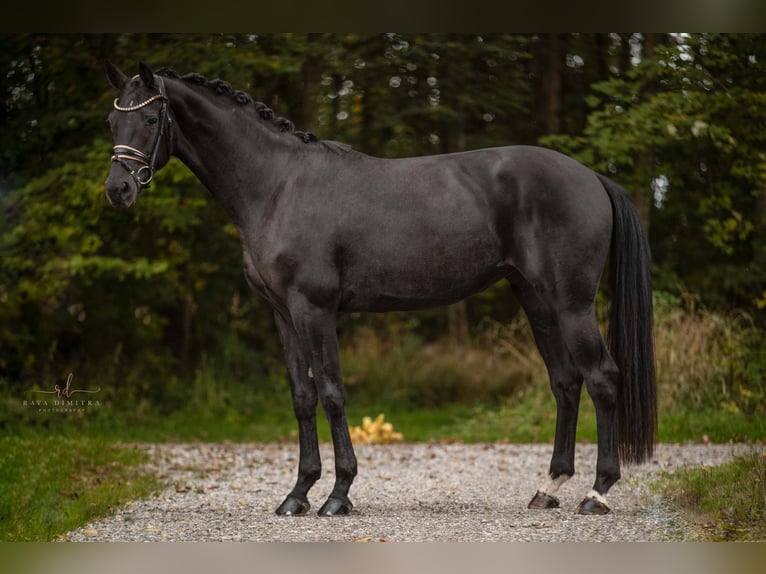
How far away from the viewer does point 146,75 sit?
15.9 feet

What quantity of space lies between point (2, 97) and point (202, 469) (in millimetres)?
4186

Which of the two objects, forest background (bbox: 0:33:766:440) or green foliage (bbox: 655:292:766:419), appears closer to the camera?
green foliage (bbox: 655:292:766:419)

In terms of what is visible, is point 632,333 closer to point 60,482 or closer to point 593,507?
point 593,507

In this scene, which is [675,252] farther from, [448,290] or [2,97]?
[2,97]

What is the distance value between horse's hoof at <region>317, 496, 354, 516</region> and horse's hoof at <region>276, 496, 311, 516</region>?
15cm

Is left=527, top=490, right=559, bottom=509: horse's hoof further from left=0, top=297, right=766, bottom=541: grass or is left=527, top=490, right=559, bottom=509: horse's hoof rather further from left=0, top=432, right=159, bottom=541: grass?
left=0, top=432, right=159, bottom=541: grass

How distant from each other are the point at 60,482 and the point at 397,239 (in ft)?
10.5

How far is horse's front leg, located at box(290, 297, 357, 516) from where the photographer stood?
4.95 m

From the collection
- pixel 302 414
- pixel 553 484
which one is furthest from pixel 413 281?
pixel 553 484

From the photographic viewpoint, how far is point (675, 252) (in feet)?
A: 37.5

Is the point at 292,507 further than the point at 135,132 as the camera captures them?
Yes

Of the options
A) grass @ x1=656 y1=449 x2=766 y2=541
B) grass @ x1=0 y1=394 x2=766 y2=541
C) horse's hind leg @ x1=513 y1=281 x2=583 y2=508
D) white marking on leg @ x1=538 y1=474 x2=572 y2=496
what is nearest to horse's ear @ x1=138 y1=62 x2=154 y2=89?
horse's hind leg @ x1=513 y1=281 x2=583 y2=508

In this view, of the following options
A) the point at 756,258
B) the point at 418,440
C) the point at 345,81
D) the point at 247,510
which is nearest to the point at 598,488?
the point at 247,510

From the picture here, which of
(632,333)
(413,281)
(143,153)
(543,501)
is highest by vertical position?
(143,153)
